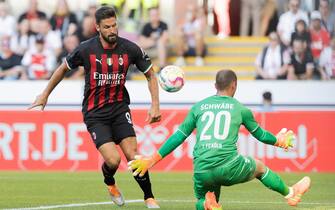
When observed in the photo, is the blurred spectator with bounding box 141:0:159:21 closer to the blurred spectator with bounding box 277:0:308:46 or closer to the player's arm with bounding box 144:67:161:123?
the blurred spectator with bounding box 277:0:308:46

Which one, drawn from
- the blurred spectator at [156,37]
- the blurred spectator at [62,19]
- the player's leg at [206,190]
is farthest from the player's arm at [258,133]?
the blurred spectator at [62,19]

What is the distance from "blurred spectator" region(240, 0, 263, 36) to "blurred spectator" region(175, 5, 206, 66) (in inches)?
42.3

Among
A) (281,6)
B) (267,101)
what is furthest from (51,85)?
(281,6)

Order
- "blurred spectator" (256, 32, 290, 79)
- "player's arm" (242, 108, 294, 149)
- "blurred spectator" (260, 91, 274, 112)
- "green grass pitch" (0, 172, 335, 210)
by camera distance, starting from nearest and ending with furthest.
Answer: "player's arm" (242, 108, 294, 149)
"green grass pitch" (0, 172, 335, 210)
"blurred spectator" (260, 91, 274, 112)
"blurred spectator" (256, 32, 290, 79)

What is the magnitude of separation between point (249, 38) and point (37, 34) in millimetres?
4872

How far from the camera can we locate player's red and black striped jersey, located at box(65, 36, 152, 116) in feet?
37.5

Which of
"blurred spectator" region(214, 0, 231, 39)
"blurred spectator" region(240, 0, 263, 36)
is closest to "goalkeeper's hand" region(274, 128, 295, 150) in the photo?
"blurred spectator" region(240, 0, 263, 36)

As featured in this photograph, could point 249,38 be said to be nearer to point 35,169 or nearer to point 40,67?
point 40,67

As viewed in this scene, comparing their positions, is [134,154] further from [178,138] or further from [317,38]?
[317,38]

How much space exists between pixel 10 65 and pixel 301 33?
6.38 metres

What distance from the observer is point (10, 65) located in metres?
22.9

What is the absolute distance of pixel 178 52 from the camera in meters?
23.5

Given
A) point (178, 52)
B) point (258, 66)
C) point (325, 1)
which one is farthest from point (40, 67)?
point (325, 1)

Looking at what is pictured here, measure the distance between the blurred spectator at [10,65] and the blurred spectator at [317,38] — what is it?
20.8 ft
